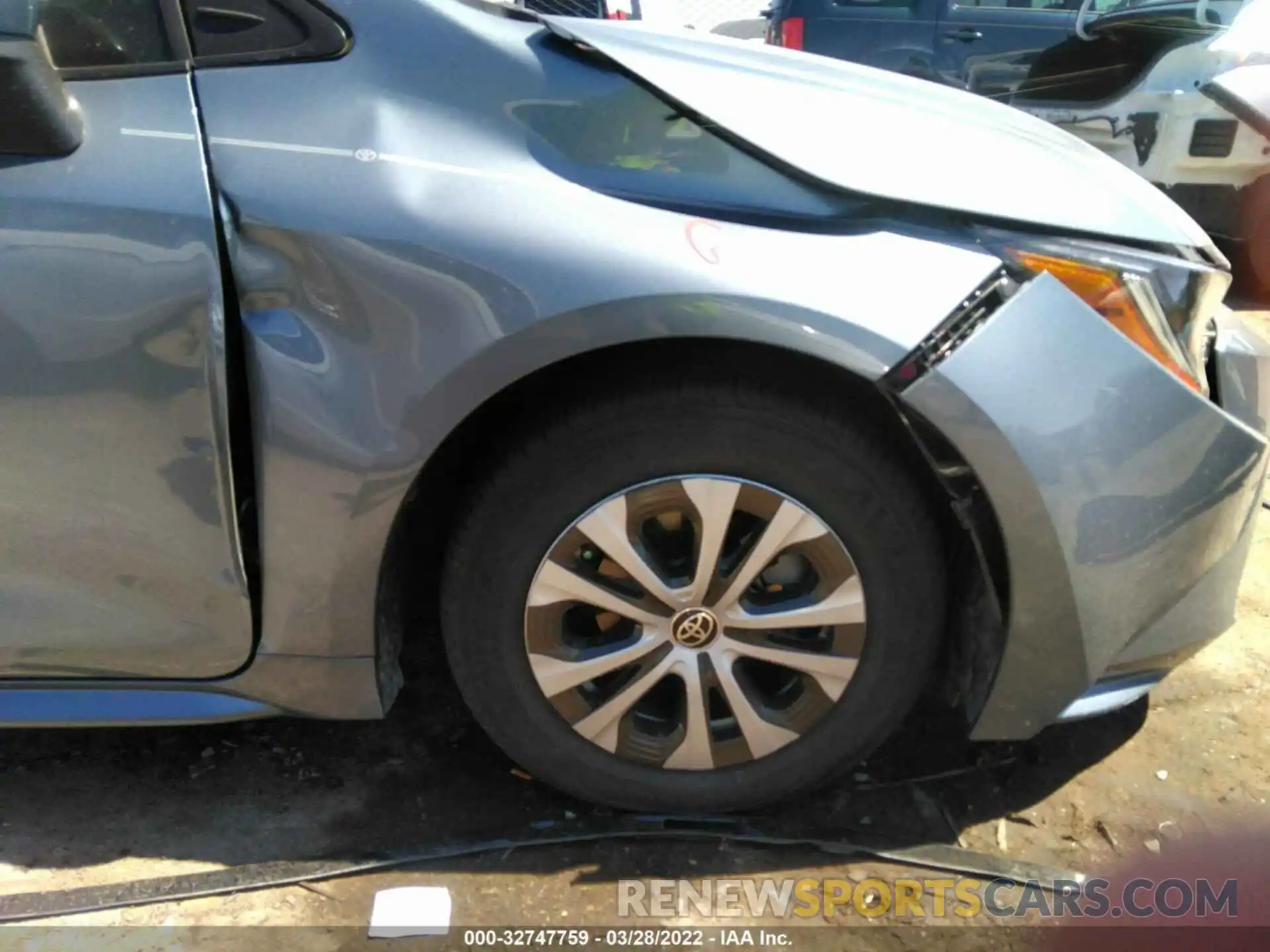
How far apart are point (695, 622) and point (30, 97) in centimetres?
126

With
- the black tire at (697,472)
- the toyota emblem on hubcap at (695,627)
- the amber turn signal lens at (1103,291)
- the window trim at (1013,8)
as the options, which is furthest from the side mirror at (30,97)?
the window trim at (1013,8)

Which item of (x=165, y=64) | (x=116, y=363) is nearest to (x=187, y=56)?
(x=165, y=64)

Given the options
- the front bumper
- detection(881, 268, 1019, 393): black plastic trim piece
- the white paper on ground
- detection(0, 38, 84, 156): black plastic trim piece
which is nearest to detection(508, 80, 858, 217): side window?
detection(881, 268, 1019, 393): black plastic trim piece

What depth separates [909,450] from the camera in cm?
174

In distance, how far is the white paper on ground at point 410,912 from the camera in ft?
5.81

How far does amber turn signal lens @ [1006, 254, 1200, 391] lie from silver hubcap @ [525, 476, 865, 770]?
537mm

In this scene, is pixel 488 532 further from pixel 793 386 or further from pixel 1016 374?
pixel 1016 374

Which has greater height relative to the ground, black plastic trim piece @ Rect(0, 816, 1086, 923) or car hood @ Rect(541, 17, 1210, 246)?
car hood @ Rect(541, 17, 1210, 246)

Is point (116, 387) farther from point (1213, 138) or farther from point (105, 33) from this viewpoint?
point (1213, 138)

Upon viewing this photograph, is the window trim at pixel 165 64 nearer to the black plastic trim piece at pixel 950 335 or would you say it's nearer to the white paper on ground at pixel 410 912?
the black plastic trim piece at pixel 950 335

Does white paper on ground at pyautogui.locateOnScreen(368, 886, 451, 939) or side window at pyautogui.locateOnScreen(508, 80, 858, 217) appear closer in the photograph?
side window at pyautogui.locateOnScreen(508, 80, 858, 217)

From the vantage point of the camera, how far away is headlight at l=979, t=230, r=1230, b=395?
64.8 inches

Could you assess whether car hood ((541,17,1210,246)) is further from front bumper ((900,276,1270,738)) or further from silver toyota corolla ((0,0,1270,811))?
front bumper ((900,276,1270,738))

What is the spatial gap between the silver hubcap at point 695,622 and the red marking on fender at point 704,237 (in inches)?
13.8
